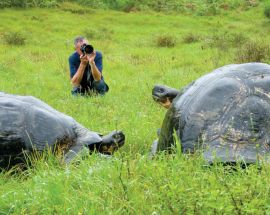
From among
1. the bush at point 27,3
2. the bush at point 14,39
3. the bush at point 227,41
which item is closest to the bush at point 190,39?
the bush at point 227,41

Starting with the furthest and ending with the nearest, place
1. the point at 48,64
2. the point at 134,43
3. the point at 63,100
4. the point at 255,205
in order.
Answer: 1. the point at 134,43
2. the point at 48,64
3. the point at 63,100
4. the point at 255,205

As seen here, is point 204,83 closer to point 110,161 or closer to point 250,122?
point 250,122

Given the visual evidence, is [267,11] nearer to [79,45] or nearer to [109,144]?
[79,45]

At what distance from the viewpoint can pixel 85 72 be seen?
7668 millimetres

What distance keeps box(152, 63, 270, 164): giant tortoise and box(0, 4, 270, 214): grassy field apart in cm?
18

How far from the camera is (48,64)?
36.9 ft

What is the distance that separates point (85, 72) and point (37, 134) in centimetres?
322

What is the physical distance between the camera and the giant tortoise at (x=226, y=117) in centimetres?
301

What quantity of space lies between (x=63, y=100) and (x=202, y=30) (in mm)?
11629

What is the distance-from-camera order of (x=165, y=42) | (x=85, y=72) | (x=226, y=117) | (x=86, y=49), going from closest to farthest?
(x=226, y=117) → (x=86, y=49) → (x=85, y=72) → (x=165, y=42)

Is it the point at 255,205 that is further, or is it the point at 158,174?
the point at 158,174

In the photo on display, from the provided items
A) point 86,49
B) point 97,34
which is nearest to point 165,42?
point 97,34

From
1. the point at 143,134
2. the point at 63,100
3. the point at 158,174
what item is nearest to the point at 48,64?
the point at 63,100

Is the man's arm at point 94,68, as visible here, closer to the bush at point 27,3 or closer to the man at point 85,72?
the man at point 85,72
